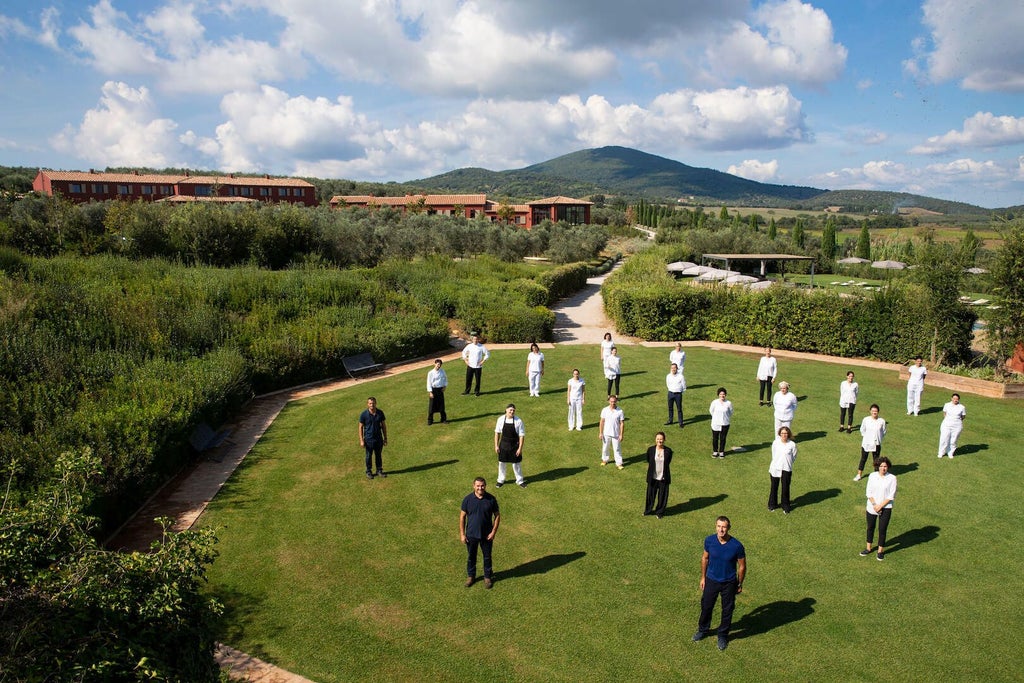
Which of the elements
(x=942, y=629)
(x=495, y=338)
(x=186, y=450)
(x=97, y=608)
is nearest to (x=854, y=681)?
(x=942, y=629)

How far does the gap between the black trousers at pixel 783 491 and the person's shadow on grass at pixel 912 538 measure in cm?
151

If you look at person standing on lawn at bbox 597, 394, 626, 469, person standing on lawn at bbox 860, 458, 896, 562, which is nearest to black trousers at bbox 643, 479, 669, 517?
person standing on lawn at bbox 597, 394, 626, 469

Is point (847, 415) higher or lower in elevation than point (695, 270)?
lower

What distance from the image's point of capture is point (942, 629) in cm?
755

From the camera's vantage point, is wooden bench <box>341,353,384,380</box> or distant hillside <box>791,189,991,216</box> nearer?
wooden bench <box>341,353,384,380</box>

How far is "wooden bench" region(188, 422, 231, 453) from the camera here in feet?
42.6

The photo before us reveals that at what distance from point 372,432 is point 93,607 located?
286 inches

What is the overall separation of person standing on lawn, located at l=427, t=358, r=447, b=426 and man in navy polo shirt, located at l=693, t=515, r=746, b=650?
821 centimetres

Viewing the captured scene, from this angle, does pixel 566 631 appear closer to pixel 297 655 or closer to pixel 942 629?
pixel 297 655

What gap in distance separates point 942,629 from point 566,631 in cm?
457

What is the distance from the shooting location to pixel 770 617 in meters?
7.83

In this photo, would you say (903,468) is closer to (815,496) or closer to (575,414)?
(815,496)

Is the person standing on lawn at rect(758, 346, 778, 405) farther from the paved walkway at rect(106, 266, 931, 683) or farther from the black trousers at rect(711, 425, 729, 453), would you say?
the paved walkway at rect(106, 266, 931, 683)

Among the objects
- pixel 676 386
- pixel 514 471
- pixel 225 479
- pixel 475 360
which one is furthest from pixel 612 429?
pixel 225 479
